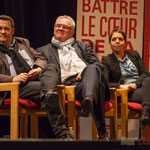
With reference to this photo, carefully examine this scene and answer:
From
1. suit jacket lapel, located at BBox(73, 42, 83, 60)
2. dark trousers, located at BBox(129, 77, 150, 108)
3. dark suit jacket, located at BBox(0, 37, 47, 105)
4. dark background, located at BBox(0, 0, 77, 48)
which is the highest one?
dark background, located at BBox(0, 0, 77, 48)

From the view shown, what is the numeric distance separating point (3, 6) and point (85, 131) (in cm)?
171

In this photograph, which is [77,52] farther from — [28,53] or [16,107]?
[16,107]

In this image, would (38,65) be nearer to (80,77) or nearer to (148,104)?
(80,77)

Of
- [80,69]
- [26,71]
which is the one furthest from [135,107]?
[26,71]

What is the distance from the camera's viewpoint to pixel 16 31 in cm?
365

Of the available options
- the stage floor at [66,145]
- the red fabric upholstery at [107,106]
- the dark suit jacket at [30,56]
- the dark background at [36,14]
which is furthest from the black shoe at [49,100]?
the dark background at [36,14]

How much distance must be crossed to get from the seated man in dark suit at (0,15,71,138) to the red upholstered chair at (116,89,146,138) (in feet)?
2.22

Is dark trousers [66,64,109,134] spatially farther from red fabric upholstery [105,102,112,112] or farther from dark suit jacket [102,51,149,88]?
dark suit jacket [102,51,149,88]

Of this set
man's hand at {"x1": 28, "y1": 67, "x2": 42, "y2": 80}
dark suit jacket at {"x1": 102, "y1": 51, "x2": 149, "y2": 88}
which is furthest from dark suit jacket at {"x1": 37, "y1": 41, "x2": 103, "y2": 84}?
man's hand at {"x1": 28, "y1": 67, "x2": 42, "y2": 80}

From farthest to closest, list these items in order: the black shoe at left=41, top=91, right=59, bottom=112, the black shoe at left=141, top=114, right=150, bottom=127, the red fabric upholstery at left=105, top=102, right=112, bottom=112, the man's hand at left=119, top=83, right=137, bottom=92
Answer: the man's hand at left=119, top=83, right=137, bottom=92
the red fabric upholstery at left=105, top=102, right=112, bottom=112
the black shoe at left=141, top=114, right=150, bottom=127
the black shoe at left=41, top=91, right=59, bottom=112

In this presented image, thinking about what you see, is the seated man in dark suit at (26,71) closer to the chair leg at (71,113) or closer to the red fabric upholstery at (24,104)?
the red fabric upholstery at (24,104)

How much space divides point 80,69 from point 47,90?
74 cm

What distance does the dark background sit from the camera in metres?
3.64

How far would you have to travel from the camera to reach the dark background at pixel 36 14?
364cm
